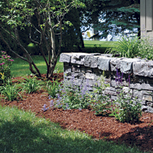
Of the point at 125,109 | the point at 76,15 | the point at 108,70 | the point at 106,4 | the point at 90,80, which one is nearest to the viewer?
the point at 125,109

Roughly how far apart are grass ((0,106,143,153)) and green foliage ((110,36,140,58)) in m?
2.22

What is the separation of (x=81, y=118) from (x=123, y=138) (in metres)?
0.89

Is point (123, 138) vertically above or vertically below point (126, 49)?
below

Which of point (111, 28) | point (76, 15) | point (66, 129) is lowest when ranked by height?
point (66, 129)

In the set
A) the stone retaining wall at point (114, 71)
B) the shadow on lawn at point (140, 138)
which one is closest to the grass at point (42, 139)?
the shadow on lawn at point (140, 138)

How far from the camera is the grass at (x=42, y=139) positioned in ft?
8.46

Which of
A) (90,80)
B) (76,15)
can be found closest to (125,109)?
(90,80)

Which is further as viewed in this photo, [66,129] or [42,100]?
[42,100]

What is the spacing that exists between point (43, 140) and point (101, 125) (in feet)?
3.03

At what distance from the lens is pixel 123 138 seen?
9.43 ft

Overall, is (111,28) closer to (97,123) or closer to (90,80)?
(90,80)

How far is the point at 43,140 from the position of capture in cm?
284

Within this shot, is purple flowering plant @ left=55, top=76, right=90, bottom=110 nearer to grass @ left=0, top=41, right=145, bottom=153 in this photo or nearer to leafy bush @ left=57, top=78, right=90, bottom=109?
leafy bush @ left=57, top=78, right=90, bottom=109

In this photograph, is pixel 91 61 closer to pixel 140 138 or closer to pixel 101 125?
pixel 101 125
